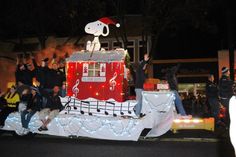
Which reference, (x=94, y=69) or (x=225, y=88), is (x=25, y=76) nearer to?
(x=94, y=69)

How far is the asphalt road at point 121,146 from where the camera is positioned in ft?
33.1

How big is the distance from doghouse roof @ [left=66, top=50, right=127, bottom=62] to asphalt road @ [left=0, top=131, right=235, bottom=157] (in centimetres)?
261

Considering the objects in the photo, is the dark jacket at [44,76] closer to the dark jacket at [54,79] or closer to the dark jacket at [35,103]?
the dark jacket at [54,79]

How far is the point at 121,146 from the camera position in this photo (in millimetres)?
11430

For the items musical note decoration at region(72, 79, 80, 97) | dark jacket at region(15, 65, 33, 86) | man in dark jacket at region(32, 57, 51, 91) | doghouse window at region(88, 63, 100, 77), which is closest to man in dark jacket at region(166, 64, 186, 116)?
doghouse window at region(88, 63, 100, 77)

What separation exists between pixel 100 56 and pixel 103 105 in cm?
165

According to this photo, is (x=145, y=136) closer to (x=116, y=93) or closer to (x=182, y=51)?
(x=116, y=93)

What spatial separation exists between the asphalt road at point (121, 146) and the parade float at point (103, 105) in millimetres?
339

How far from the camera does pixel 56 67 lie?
14.5 metres

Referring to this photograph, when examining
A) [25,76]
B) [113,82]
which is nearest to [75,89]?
[113,82]

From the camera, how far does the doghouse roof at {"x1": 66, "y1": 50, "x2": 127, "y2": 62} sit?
500 inches

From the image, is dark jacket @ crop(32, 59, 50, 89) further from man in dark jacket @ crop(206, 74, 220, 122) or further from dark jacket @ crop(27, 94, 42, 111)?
man in dark jacket @ crop(206, 74, 220, 122)

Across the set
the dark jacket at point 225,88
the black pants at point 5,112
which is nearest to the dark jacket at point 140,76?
the dark jacket at point 225,88

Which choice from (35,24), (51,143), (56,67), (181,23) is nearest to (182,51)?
(181,23)
